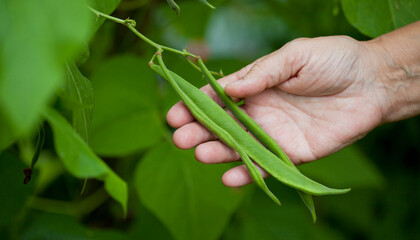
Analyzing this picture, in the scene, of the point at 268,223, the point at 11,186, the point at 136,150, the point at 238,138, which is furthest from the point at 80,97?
the point at 268,223

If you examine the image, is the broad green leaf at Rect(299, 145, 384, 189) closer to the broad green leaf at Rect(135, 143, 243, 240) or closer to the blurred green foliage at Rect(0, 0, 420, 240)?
the blurred green foliage at Rect(0, 0, 420, 240)

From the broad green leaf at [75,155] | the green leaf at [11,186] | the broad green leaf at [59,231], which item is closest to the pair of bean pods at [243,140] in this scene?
the broad green leaf at [75,155]

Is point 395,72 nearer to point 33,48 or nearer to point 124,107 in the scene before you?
point 124,107

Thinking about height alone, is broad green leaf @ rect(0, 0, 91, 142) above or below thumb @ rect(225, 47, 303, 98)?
above

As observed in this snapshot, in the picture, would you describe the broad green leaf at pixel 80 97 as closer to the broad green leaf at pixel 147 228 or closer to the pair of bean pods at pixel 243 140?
the pair of bean pods at pixel 243 140

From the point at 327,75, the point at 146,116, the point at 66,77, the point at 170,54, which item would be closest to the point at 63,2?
the point at 66,77

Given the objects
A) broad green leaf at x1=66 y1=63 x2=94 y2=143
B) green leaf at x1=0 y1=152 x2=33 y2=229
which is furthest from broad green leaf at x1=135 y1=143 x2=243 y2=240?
broad green leaf at x1=66 y1=63 x2=94 y2=143

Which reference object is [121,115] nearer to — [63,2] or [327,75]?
[327,75]
